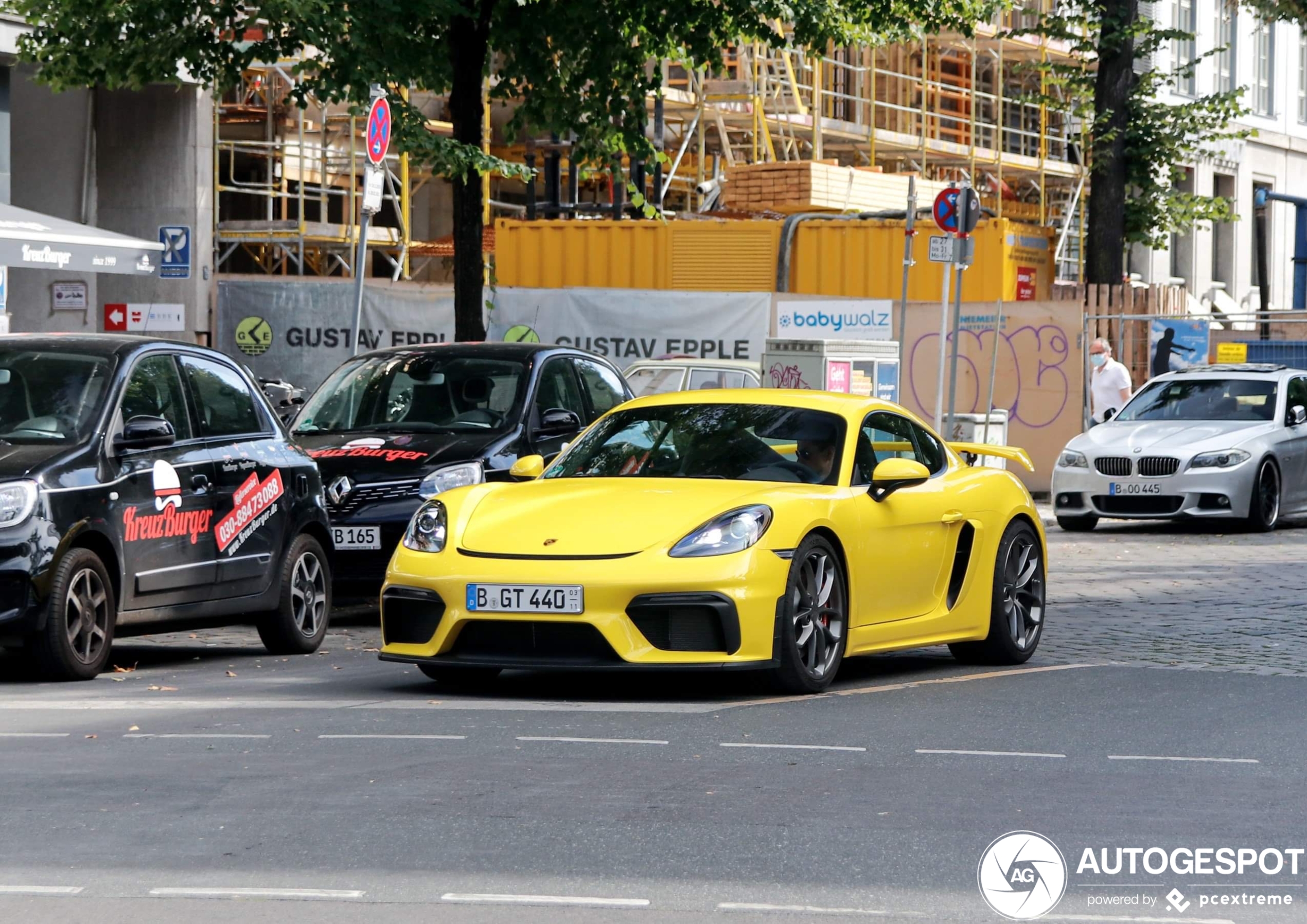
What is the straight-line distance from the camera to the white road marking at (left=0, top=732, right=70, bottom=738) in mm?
8008

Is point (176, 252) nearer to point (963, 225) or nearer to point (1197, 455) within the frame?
point (963, 225)

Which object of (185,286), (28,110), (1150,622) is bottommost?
(1150,622)

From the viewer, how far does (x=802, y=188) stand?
3188cm

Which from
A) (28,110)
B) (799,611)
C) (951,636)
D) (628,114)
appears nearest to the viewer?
(799,611)

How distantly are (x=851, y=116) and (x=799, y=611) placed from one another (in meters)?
32.7

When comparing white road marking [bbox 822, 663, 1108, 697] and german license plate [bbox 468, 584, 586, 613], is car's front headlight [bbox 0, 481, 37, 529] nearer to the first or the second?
german license plate [bbox 468, 584, 586, 613]

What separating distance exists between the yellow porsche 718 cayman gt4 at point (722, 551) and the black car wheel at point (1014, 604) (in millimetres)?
14

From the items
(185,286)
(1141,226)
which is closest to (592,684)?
(185,286)

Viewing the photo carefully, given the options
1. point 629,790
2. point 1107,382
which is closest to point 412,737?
point 629,790

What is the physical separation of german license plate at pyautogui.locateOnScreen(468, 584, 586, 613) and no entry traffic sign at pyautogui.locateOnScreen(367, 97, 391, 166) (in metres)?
7.18

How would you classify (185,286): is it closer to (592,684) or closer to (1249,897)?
(592,684)

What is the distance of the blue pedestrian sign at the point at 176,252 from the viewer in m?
24.0

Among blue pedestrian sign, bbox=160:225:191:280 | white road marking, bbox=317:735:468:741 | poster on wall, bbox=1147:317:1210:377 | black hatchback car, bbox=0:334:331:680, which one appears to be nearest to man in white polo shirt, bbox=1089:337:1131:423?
poster on wall, bbox=1147:317:1210:377

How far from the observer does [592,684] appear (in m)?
9.48
